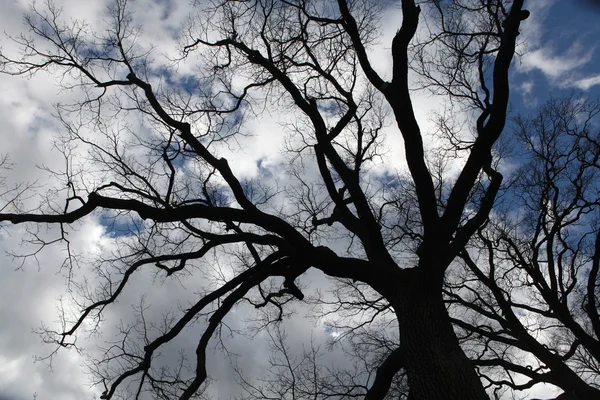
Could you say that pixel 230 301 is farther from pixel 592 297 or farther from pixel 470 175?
pixel 592 297

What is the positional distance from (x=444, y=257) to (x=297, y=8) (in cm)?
498

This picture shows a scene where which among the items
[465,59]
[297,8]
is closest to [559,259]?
[465,59]

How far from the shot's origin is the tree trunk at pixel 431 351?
420cm

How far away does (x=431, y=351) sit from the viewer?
4.57 metres

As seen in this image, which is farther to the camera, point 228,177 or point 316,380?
point 316,380

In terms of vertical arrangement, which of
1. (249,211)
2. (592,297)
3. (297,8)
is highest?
(297,8)

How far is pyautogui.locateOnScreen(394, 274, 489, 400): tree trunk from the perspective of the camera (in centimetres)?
420

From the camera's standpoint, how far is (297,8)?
7449 millimetres

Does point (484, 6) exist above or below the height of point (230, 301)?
above

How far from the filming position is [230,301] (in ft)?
18.2

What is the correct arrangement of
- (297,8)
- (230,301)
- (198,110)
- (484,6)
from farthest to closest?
1. (198,110)
2. (297,8)
3. (484,6)
4. (230,301)

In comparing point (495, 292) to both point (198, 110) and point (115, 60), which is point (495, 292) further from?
point (115, 60)

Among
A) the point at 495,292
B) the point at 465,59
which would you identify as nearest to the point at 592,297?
the point at 495,292

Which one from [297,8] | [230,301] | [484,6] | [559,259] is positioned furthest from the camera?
[559,259]
